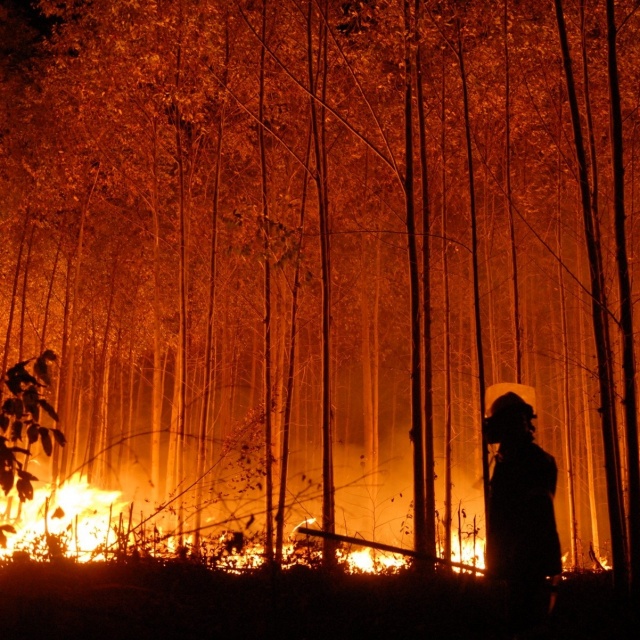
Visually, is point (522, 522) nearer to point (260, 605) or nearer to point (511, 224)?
point (260, 605)

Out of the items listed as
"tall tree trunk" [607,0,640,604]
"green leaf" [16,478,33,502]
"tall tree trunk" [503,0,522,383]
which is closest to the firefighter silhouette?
"tall tree trunk" [607,0,640,604]

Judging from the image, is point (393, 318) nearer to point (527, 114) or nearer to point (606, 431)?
point (527, 114)

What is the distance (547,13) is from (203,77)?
4.82m

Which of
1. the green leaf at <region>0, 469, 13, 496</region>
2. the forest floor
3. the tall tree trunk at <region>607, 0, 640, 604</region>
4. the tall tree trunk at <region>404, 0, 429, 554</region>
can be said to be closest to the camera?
the green leaf at <region>0, 469, 13, 496</region>

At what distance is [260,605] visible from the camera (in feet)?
13.4

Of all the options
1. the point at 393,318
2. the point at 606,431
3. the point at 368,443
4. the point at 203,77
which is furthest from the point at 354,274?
the point at 606,431

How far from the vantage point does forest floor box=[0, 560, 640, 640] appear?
11.8 feet

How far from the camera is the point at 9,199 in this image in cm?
1252

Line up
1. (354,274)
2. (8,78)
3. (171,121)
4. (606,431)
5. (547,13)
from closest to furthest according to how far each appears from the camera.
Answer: (606,431) → (547,13) → (171,121) → (8,78) → (354,274)

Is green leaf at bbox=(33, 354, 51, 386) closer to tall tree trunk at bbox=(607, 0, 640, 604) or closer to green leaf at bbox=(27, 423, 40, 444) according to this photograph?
green leaf at bbox=(27, 423, 40, 444)

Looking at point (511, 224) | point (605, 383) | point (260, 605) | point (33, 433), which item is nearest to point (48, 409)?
point (33, 433)

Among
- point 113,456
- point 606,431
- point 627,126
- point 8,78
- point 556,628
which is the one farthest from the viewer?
point 113,456

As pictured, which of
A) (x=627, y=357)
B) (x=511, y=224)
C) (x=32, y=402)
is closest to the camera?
(x=32, y=402)

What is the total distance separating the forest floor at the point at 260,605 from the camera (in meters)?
3.61
